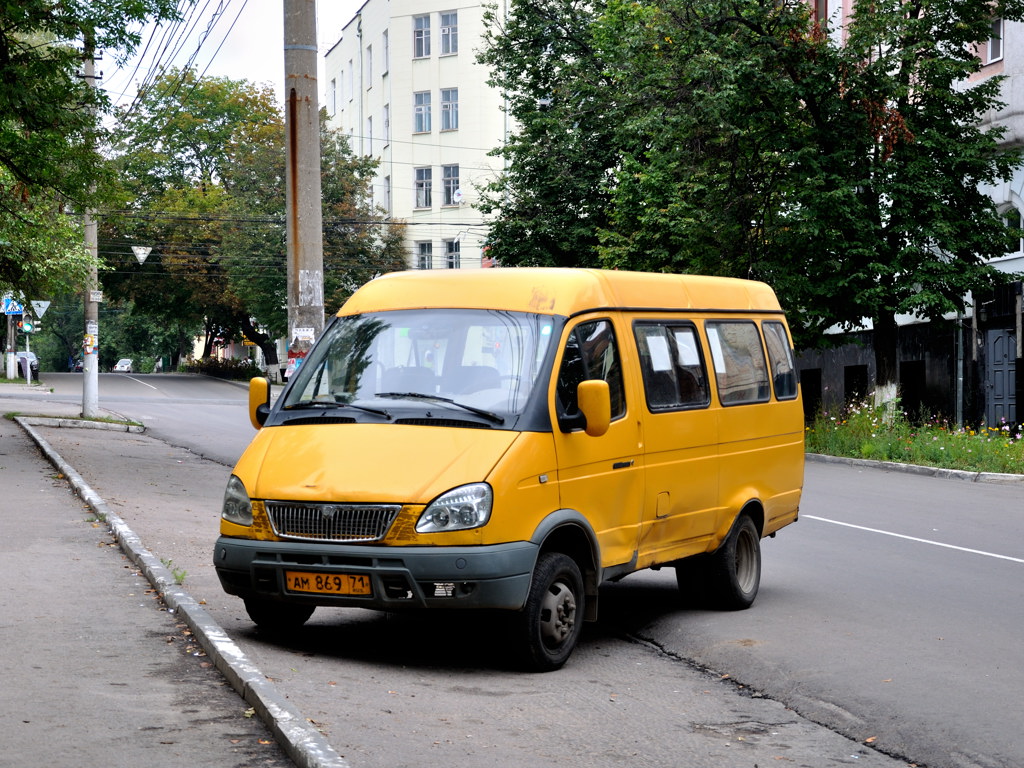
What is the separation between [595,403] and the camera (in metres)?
7.61

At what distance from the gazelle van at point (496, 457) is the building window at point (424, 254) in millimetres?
57518

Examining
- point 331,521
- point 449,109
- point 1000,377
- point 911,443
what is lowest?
point 911,443

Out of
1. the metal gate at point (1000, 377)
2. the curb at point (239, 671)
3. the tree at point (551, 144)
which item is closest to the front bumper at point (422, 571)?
the curb at point (239, 671)

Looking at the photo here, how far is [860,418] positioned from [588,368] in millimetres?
18954

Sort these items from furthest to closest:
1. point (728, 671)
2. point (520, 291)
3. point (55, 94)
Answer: point (55, 94), point (520, 291), point (728, 671)

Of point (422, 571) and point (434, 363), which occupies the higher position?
point (434, 363)

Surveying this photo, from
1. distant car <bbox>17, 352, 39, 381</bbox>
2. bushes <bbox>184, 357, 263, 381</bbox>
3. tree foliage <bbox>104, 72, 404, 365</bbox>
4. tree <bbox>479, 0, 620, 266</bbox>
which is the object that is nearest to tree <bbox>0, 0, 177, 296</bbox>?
tree <bbox>479, 0, 620, 266</bbox>

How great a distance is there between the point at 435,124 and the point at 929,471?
47.2 m

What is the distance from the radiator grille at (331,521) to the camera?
7.15m

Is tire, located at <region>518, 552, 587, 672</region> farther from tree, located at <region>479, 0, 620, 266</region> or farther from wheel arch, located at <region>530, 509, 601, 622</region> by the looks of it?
tree, located at <region>479, 0, 620, 266</region>

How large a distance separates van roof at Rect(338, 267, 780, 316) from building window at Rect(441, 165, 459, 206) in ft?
187

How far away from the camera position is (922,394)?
3183cm

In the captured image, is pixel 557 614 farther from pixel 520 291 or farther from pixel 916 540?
pixel 916 540

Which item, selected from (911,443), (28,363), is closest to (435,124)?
(28,363)
